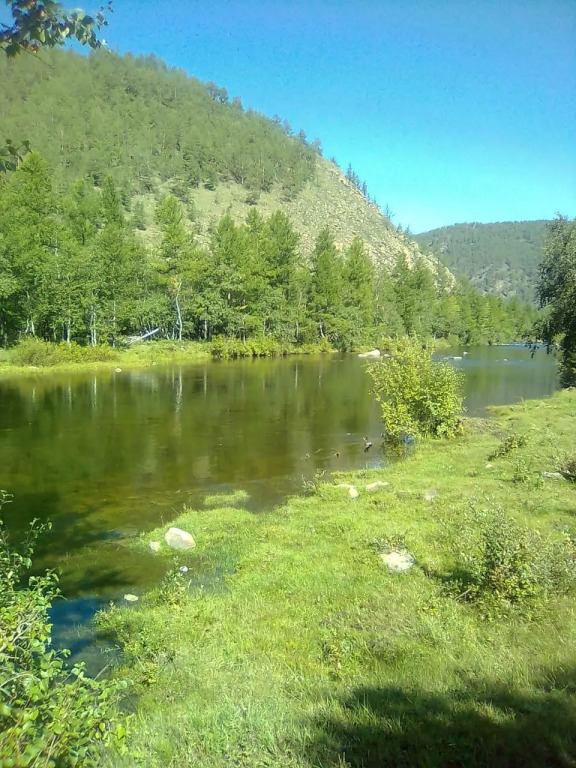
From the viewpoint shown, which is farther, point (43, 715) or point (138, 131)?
point (138, 131)

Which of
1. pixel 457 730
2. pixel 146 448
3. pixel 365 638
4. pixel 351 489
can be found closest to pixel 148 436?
pixel 146 448

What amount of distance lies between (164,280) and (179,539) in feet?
177

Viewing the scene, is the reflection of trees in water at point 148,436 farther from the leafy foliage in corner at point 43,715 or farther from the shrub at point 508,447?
the leafy foliage in corner at point 43,715

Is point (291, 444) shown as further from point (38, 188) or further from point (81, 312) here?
point (38, 188)

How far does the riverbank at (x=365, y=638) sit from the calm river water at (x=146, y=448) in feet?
5.33

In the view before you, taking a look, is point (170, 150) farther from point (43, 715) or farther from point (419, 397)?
point (43, 715)

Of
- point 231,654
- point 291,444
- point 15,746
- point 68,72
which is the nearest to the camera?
point 15,746

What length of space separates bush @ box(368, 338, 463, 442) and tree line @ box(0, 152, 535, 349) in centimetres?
2652

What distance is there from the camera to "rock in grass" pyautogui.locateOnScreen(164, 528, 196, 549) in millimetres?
11570

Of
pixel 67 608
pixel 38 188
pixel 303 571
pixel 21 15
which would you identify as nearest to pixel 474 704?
pixel 303 571

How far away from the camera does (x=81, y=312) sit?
51312 millimetres

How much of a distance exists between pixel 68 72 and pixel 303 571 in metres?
198

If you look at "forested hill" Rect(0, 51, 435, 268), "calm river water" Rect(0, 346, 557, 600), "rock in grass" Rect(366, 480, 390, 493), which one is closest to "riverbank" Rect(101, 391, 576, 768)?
"rock in grass" Rect(366, 480, 390, 493)

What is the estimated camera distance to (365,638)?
22.0 ft
